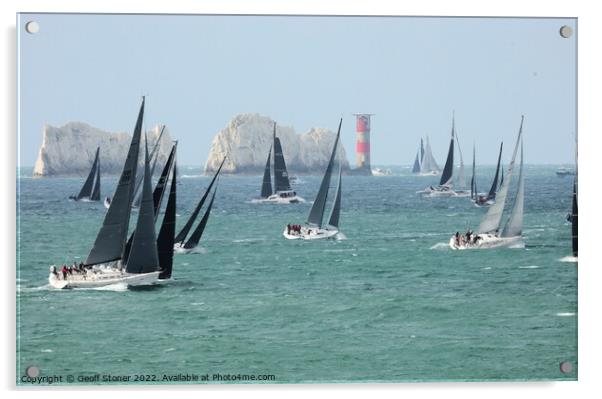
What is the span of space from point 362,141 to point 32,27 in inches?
139

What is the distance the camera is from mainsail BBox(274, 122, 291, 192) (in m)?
14.1

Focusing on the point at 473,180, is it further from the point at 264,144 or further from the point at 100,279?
the point at 100,279

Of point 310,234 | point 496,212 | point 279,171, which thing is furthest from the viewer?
point 496,212

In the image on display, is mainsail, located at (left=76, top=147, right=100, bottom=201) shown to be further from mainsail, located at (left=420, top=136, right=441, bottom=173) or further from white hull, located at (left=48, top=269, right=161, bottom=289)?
mainsail, located at (left=420, top=136, right=441, bottom=173)

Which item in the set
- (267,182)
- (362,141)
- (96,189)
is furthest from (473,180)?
(96,189)

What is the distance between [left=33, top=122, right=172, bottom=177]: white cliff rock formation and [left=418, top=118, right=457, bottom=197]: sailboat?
9.28 feet

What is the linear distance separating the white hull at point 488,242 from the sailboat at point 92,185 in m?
3.76

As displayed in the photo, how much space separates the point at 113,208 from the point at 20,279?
145 centimetres

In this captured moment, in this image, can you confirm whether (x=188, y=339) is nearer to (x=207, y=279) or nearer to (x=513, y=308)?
(x=207, y=279)

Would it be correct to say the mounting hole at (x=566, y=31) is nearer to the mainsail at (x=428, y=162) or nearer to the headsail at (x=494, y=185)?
the headsail at (x=494, y=185)

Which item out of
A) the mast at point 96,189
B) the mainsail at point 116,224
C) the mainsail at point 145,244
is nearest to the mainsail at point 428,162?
the mainsail at point 145,244

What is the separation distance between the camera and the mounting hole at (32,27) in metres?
13.2

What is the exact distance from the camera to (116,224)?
14.1 m
